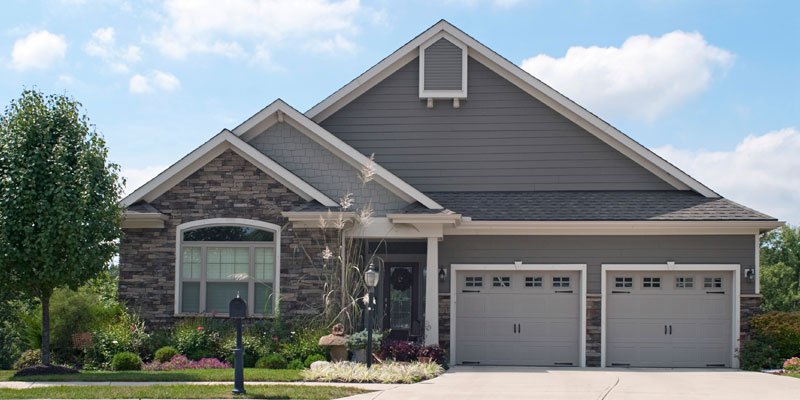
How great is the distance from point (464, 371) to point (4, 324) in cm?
2805

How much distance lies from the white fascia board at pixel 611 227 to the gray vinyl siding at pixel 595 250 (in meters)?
0.14

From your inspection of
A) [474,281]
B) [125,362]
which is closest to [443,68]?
[474,281]

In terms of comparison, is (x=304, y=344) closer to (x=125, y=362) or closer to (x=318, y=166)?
(x=125, y=362)

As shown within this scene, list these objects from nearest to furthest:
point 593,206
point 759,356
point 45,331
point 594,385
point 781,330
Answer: point 594,385, point 45,331, point 781,330, point 759,356, point 593,206

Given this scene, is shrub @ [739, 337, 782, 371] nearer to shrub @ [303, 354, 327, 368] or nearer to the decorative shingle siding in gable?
the decorative shingle siding in gable

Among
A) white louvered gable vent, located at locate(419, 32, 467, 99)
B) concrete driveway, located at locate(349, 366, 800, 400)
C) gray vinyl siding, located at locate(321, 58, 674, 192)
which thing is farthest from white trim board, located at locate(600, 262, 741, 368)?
white louvered gable vent, located at locate(419, 32, 467, 99)

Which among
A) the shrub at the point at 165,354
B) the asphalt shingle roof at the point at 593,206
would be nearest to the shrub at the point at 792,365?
the asphalt shingle roof at the point at 593,206

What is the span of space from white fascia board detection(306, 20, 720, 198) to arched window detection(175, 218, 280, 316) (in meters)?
4.07

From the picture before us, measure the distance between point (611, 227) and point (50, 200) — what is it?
10672 millimetres

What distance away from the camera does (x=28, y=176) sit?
13.6 m

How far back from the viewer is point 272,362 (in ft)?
48.4

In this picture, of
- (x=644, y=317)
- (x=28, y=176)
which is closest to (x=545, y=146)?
(x=644, y=317)

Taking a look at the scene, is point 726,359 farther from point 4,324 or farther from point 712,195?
point 4,324

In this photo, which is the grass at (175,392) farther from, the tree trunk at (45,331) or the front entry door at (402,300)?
the front entry door at (402,300)
